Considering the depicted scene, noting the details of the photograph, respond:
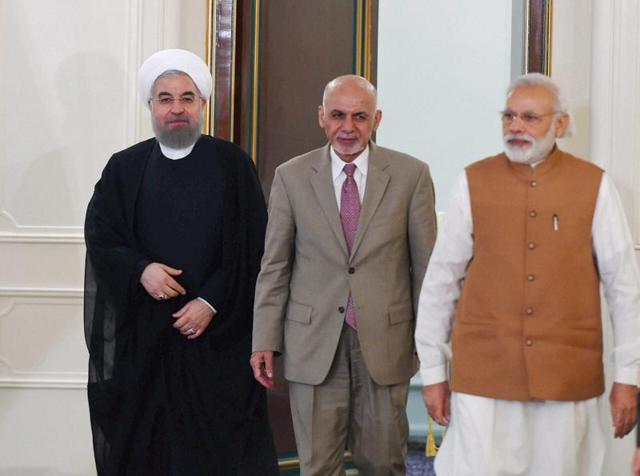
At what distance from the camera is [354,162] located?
3.72m

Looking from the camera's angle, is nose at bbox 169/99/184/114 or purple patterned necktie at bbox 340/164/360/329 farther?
nose at bbox 169/99/184/114

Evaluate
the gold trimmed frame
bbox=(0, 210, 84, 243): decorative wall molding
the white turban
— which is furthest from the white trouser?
bbox=(0, 210, 84, 243): decorative wall molding

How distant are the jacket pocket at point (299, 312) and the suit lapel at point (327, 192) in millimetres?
239

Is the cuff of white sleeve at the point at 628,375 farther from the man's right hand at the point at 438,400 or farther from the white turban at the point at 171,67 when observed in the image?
the white turban at the point at 171,67

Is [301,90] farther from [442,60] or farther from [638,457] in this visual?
[638,457]

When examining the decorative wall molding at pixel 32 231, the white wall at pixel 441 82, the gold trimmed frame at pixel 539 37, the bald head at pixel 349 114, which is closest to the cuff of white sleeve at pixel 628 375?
the bald head at pixel 349 114

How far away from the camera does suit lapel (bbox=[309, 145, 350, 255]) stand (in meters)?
3.63

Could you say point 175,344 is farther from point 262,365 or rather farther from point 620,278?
point 620,278

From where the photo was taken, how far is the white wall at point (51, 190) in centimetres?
486

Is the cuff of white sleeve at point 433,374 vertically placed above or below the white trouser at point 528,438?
above

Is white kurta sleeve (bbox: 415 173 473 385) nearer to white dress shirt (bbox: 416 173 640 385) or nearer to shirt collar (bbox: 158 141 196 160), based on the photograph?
white dress shirt (bbox: 416 173 640 385)

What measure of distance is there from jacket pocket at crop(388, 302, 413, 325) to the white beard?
794mm

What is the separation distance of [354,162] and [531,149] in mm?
854

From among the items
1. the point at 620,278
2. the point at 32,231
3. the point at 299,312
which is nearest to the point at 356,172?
the point at 299,312
